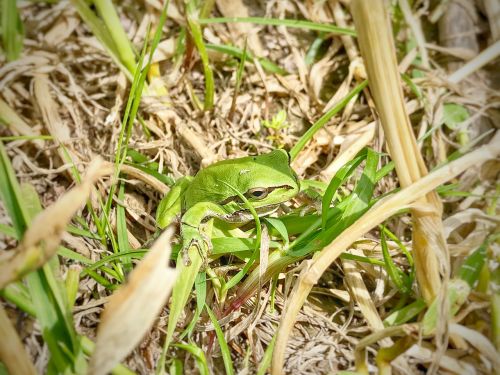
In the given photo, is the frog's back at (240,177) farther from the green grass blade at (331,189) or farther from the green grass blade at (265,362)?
the green grass blade at (265,362)

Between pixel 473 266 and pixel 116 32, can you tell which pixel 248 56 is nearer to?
pixel 116 32

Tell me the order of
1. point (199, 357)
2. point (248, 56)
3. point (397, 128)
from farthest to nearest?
point (248, 56), point (199, 357), point (397, 128)

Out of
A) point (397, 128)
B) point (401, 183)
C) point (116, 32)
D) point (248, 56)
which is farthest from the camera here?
point (248, 56)

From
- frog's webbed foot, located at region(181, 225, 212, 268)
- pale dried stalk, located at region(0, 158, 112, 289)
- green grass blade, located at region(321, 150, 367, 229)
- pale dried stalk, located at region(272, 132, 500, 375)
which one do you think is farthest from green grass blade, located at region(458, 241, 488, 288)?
pale dried stalk, located at region(0, 158, 112, 289)

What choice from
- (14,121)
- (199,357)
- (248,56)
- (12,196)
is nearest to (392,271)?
(199,357)

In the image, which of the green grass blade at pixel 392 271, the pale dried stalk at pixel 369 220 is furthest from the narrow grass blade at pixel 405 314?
the pale dried stalk at pixel 369 220

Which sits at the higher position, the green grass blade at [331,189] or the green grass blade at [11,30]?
the green grass blade at [11,30]

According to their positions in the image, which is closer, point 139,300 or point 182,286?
point 139,300
